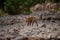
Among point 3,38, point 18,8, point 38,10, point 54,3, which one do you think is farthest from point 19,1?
point 3,38

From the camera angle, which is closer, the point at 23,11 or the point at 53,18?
the point at 53,18

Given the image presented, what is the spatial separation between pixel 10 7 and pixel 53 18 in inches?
294

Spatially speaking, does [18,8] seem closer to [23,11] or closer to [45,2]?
[23,11]

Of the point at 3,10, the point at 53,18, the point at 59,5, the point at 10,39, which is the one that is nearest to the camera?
the point at 10,39

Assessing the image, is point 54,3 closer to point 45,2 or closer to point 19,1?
point 45,2

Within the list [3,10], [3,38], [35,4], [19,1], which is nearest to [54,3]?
[35,4]

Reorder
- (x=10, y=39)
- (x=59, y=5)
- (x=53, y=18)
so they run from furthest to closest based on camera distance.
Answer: (x=59, y=5) → (x=53, y=18) → (x=10, y=39)

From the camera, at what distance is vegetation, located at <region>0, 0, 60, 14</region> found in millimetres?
21439

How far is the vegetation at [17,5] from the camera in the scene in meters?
21.4

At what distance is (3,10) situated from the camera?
2206 cm

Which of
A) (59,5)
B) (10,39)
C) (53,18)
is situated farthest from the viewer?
(59,5)

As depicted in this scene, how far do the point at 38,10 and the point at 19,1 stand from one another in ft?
8.58

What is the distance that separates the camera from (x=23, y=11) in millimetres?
21781

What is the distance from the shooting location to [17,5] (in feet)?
73.6
